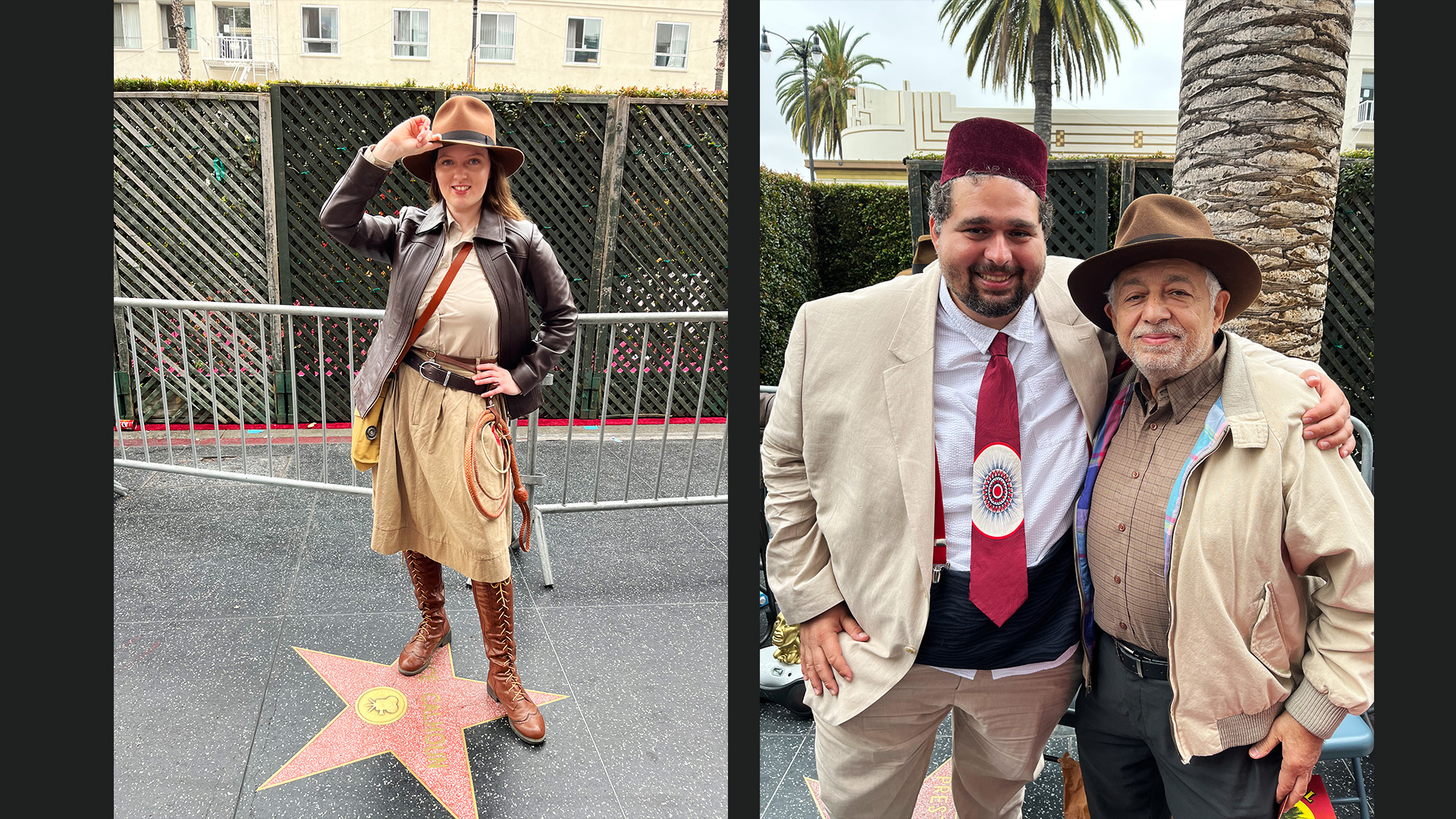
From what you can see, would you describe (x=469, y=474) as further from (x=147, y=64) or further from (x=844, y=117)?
(x=147, y=64)

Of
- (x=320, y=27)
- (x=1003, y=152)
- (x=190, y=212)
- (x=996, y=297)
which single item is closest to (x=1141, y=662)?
(x=996, y=297)

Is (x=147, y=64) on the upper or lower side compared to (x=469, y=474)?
upper

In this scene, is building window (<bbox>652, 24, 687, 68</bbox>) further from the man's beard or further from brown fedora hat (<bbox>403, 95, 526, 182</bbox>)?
the man's beard

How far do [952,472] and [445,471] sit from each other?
1789 mm

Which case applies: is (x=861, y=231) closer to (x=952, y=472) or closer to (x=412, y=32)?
(x=952, y=472)

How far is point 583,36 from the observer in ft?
65.1

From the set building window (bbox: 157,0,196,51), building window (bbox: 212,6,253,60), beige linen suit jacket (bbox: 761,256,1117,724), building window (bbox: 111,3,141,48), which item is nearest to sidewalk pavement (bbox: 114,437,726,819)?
beige linen suit jacket (bbox: 761,256,1117,724)

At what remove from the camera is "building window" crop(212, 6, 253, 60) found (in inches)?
898

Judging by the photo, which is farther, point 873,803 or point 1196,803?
point 873,803

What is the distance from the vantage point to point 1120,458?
5.21ft

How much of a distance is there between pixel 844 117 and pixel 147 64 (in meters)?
19.3

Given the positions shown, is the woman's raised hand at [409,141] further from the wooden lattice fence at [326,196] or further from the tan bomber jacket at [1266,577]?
the wooden lattice fence at [326,196]

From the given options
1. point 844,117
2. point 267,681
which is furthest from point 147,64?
point 267,681

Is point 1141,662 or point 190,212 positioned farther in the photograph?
point 190,212
